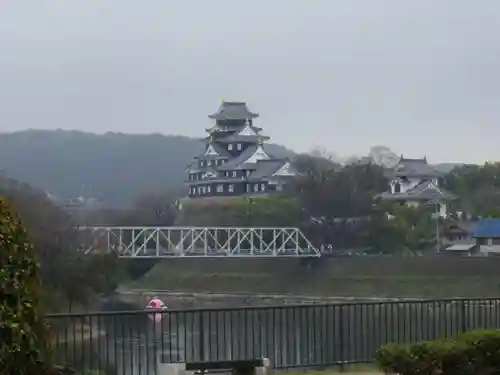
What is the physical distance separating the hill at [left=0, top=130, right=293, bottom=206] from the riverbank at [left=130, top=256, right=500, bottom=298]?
Result: 15362 millimetres

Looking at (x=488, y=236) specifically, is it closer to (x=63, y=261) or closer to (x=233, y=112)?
(x=63, y=261)

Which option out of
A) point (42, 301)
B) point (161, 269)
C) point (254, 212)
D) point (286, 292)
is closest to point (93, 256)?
point (286, 292)

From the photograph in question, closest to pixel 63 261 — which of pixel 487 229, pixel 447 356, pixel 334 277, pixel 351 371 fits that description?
pixel 351 371

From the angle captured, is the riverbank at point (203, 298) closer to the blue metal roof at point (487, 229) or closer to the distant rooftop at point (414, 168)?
the blue metal roof at point (487, 229)

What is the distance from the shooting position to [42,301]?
4309 millimetres

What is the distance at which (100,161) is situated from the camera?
67000 mm

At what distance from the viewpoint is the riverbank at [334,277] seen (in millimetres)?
34812

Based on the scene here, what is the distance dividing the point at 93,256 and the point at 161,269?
495 inches

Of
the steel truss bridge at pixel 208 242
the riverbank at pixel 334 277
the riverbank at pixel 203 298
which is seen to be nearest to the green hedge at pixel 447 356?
the riverbank at pixel 203 298

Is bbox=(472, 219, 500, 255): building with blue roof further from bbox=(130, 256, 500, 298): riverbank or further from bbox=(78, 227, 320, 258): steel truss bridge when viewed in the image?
bbox=(78, 227, 320, 258): steel truss bridge

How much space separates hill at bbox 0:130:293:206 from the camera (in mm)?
59625

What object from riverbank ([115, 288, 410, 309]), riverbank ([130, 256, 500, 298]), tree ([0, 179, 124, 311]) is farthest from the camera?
riverbank ([130, 256, 500, 298])

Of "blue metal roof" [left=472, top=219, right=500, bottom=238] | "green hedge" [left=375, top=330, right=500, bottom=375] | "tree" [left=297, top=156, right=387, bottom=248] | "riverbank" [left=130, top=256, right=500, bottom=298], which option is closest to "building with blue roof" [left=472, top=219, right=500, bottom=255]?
"blue metal roof" [left=472, top=219, right=500, bottom=238]

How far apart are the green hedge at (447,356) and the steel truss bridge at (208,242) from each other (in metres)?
32.1
